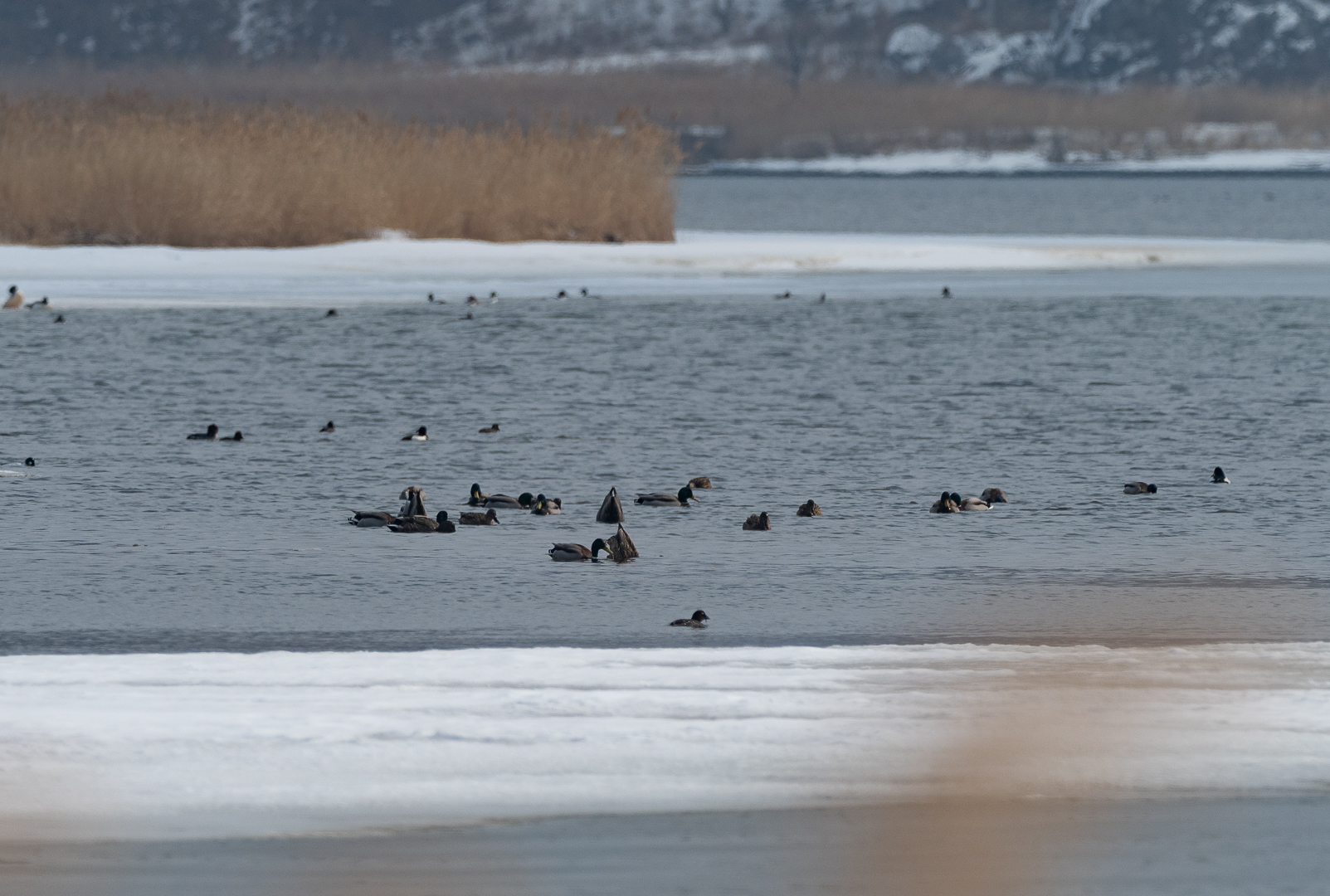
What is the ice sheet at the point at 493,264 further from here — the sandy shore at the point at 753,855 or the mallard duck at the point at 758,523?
the sandy shore at the point at 753,855

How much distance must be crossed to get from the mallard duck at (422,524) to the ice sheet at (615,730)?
2505 mm

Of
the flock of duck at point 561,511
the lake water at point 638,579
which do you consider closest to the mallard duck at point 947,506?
the flock of duck at point 561,511

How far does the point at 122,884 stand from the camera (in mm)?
4828

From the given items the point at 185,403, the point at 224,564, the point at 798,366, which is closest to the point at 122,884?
the point at 224,564

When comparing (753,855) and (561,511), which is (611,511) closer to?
(561,511)

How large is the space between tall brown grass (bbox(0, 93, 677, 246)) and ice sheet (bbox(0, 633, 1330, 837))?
69.4 feet

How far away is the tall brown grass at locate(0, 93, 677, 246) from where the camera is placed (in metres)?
27.1

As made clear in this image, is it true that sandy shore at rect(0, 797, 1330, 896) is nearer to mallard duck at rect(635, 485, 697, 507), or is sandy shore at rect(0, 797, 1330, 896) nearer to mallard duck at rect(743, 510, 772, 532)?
mallard duck at rect(743, 510, 772, 532)

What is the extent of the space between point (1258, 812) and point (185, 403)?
32.8 feet

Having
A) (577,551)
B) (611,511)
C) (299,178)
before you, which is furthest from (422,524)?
(299,178)

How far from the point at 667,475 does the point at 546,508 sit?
1.25 m

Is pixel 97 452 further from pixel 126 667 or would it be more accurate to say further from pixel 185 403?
pixel 126 667

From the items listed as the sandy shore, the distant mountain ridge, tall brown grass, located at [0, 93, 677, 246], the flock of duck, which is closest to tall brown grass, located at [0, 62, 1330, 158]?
the distant mountain ridge

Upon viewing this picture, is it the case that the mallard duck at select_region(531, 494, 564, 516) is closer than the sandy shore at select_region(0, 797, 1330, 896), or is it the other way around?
the sandy shore at select_region(0, 797, 1330, 896)
